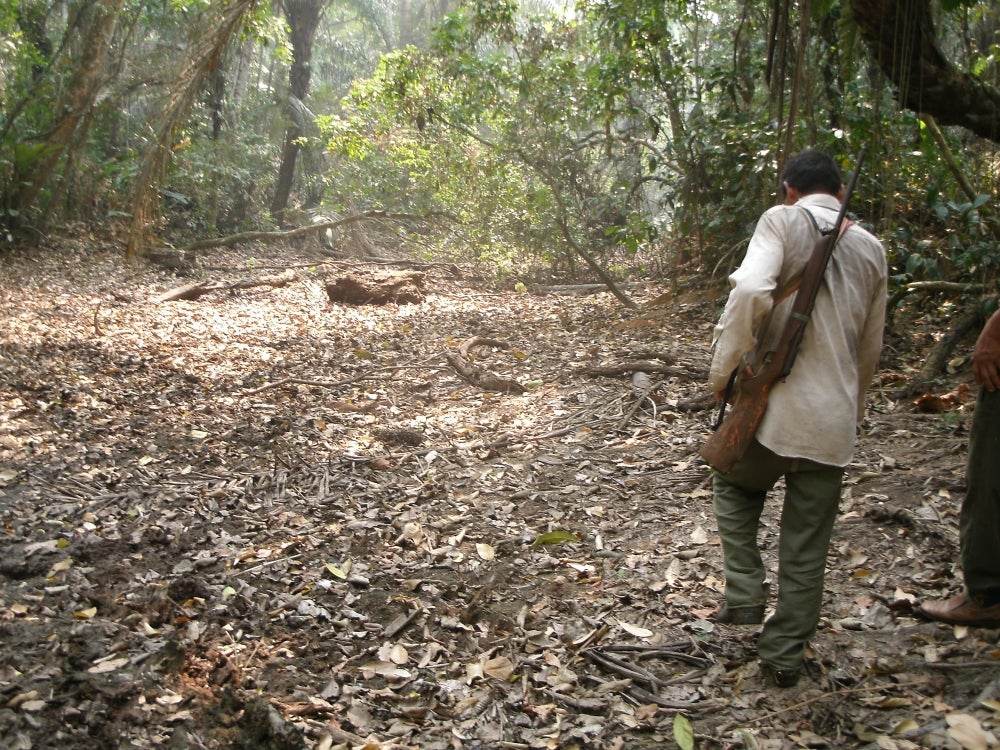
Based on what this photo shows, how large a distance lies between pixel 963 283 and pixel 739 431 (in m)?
4.22

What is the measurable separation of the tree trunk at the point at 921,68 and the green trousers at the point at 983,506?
5.55 ft

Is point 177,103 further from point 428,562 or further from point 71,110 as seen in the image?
point 71,110

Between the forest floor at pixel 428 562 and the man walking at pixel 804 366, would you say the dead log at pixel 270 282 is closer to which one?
the forest floor at pixel 428 562

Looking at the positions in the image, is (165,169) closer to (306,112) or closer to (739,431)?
(739,431)

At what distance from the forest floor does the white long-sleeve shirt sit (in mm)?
883

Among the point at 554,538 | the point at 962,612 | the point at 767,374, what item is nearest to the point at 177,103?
the point at 554,538

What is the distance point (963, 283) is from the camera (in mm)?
6137

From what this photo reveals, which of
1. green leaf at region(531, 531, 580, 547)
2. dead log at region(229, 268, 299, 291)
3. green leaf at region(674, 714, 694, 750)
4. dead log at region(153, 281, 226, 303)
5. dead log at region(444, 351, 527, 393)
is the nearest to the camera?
green leaf at region(674, 714, 694, 750)

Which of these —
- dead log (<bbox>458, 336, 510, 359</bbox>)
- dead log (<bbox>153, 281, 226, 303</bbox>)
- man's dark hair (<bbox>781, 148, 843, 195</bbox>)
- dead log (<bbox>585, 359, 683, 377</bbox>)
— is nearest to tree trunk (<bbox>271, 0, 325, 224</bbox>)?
dead log (<bbox>153, 281, 226, 303</bbox>)

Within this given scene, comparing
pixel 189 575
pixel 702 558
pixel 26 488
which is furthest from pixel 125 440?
pixel 702 558

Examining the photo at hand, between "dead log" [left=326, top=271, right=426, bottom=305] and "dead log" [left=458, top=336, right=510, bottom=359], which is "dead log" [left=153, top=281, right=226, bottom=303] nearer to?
"dead log" [left=326, top=271, right=426, bottom=305]

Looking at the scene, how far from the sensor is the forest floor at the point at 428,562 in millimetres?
2824

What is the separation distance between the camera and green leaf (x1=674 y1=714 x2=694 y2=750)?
270cm

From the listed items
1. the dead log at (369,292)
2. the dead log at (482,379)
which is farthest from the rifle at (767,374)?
the dead log at (369,292)
